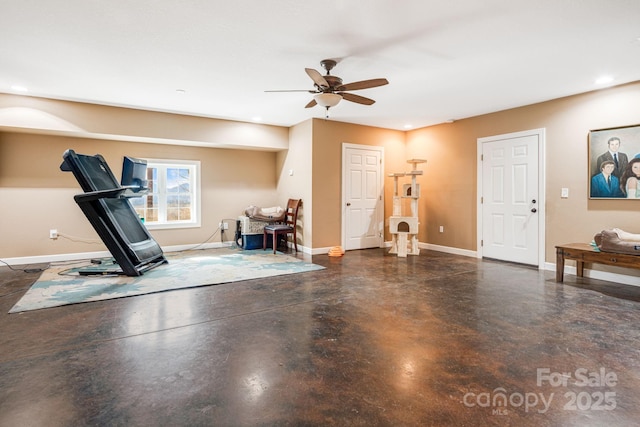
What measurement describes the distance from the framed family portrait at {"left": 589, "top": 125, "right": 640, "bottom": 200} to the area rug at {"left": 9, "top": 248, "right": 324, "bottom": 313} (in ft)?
12.7

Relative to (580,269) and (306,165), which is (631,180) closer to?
(580,269)

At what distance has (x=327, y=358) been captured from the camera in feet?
7.29

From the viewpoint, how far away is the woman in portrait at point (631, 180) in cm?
398

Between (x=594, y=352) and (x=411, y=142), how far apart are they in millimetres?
5336

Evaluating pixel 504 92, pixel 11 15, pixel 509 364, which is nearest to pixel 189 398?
pixel 509 364

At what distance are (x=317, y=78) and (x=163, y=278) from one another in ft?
10.2

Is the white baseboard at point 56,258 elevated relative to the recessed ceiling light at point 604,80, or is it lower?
A: lower

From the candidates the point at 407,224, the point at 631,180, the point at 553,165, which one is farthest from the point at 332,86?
the point at 631,180

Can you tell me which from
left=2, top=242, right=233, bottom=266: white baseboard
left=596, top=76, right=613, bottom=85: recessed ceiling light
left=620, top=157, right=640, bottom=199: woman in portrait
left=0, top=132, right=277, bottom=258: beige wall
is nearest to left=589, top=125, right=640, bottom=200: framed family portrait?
left=620, top=157, right=640, bottom=199: woman in portrait

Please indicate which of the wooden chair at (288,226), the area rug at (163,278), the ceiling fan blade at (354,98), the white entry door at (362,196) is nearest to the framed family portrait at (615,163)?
the ceiling fan blade at (354,98)

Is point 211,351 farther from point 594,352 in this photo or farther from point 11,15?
point 11,15

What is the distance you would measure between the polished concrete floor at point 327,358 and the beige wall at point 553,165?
41.0 inches

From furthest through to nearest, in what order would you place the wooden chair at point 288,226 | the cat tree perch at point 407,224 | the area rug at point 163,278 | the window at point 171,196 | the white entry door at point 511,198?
the window at point 171,196 → the wooden chair at point 288,226 → the cat tree perch at point 407,224 → the white entry door at point 511,198 → the area rug at point 163,278

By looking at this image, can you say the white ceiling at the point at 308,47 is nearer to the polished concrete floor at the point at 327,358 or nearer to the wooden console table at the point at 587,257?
the wooden console table at the point at 587,257
